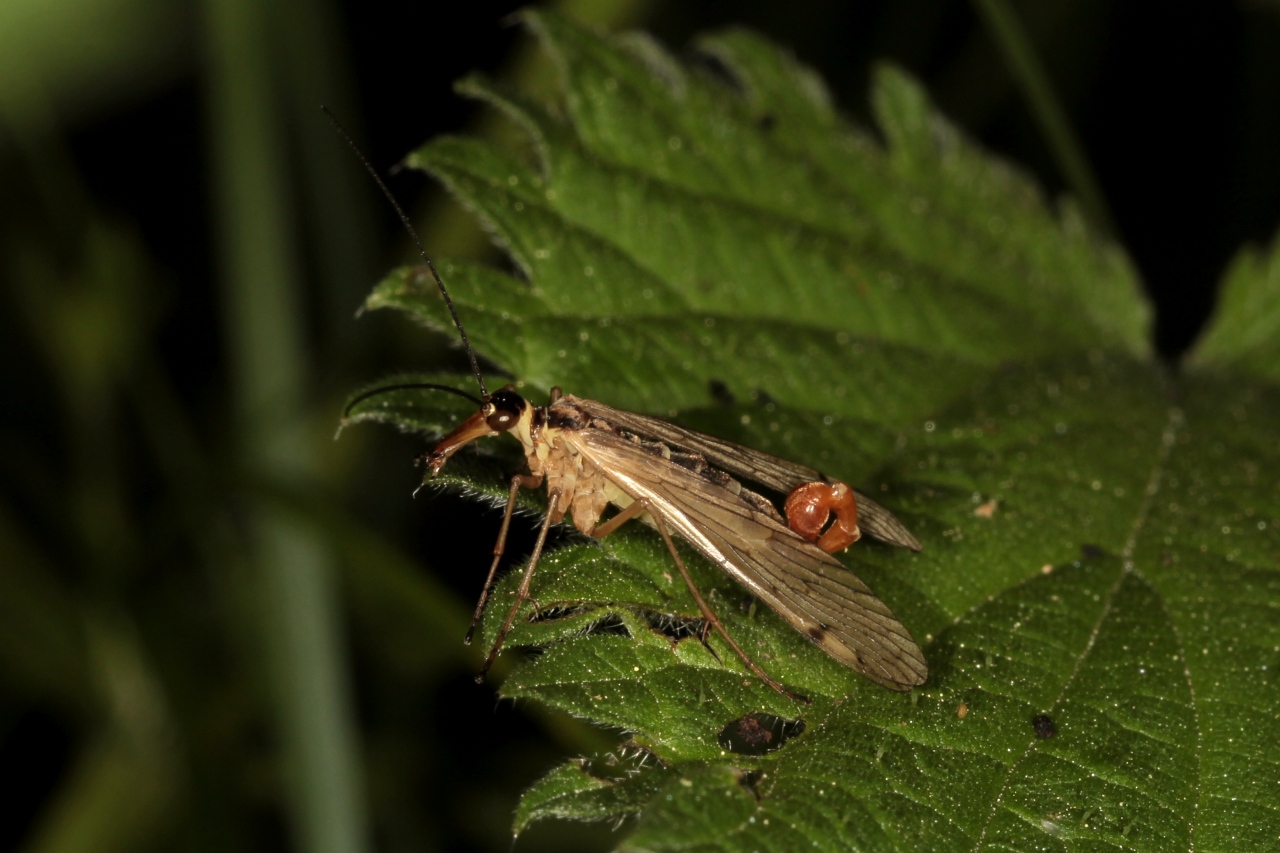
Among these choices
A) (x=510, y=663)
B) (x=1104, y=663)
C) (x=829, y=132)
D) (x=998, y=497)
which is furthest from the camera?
(x=829, y=132)

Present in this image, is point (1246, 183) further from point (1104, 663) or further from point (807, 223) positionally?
point (1104, 663)

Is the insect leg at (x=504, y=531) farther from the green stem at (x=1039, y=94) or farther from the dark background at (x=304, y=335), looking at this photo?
the green stem at (x=1039, y=94)

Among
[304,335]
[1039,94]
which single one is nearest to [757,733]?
[1039,94]

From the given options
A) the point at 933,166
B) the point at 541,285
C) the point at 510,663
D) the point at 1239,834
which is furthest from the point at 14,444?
the point at 1239,834

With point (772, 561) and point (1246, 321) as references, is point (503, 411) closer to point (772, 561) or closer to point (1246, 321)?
point (772, 561)

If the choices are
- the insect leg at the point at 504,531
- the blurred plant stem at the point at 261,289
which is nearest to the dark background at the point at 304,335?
the blurred plant stem at the point at 261,289

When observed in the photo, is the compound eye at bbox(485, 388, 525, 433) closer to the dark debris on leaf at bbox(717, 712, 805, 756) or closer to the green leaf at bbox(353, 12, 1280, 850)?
the green leaf at bbox(353, 12, 1280, 850)
